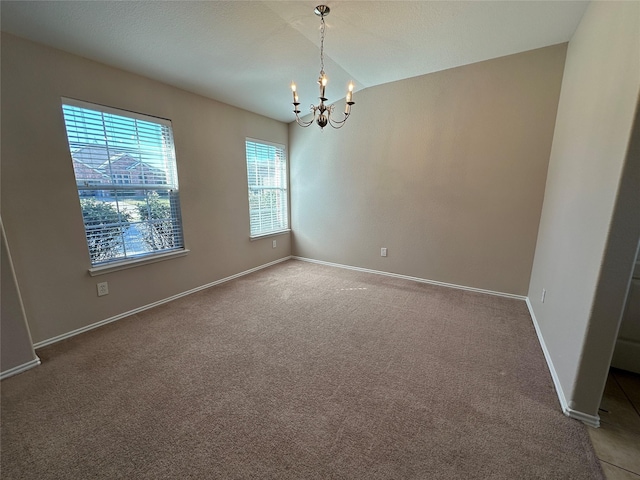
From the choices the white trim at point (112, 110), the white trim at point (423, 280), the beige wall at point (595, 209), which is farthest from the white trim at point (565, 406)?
the white trim at point (112, 110)

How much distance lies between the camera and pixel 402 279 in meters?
3.76

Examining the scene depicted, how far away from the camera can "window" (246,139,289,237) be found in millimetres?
3949

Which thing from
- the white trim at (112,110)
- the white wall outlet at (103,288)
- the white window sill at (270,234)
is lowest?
the white wall outlet at (103,288)

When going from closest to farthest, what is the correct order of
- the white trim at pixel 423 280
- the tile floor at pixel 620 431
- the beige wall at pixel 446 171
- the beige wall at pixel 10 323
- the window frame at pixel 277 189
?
1. the tile floor at pixel 620 431
2. the beige wall at pixel 10 323
3. the beige wall at pixel 446 171
4. the white trim at pixel 423 280
5. the window frame at pixel 277 189

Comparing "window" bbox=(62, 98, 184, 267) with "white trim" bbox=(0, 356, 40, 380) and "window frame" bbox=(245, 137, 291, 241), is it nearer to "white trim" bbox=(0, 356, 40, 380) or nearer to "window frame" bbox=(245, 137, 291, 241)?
"white trim" bbox=(0, 356, 40, 380)

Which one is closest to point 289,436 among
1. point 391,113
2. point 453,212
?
point 453,212

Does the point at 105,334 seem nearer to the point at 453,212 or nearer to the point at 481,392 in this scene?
the point at 481,392

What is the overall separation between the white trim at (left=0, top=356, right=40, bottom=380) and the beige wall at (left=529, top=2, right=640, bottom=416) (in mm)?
3579

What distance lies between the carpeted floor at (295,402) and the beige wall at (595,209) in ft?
1.18

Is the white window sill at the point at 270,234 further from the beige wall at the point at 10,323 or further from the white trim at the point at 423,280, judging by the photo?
the beige wall at the point at 10,323

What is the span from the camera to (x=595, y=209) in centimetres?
147

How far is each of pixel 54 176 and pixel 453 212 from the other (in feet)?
13.1

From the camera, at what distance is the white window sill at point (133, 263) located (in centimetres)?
243

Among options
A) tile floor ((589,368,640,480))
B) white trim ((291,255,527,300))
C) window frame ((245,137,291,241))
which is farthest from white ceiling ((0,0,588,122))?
tile floor ((589,368,640,480))
